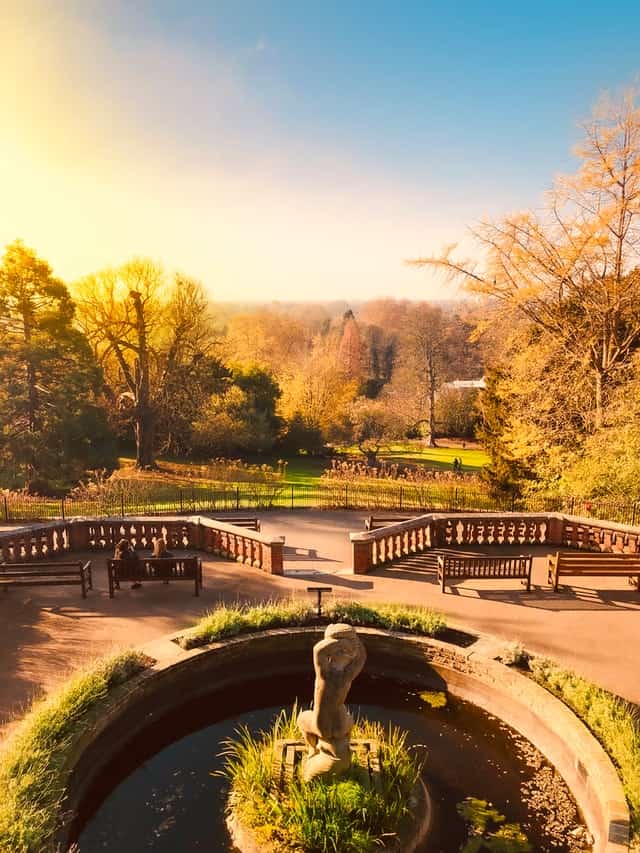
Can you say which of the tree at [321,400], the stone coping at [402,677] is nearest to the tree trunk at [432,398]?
the tree at [321,400]

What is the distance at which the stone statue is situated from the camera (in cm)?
563

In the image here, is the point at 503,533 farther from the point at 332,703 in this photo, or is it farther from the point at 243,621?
the point at 332,703

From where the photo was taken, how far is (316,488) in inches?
970

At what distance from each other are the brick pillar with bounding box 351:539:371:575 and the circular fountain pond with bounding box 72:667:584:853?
4.17 m

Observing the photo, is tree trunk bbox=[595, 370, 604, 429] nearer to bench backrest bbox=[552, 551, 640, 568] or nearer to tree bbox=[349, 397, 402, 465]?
bench backrest bbox=[552, 551, 640, 568]

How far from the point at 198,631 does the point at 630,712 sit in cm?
647

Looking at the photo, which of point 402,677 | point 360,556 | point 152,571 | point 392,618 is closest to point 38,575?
point 152,571

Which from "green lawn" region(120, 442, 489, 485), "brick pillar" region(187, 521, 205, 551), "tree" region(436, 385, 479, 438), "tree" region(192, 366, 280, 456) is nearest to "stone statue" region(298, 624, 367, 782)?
"brick pillar" region(187, 521, 205, 551)

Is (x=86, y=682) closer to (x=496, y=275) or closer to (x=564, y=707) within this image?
(x=564, y=707)

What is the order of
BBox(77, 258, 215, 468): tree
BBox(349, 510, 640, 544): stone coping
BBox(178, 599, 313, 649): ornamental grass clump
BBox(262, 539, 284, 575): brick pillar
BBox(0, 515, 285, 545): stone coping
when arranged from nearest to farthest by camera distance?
1. BBox(178, 599, 313, 649): ornamental grass clump
2. BBox(262, 539, 284, 575): brick pillar
3. BBox(0, 515, 285, 545): stone coping
4. BBox(349, 510, 640, 544): stone coping
5. BBox(77, 258, 215, 468): tree

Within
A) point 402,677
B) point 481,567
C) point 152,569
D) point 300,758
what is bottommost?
point 402,677

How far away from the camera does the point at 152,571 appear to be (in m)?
11.8

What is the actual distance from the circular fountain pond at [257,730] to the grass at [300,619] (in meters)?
0.84

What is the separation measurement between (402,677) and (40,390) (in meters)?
22.4
